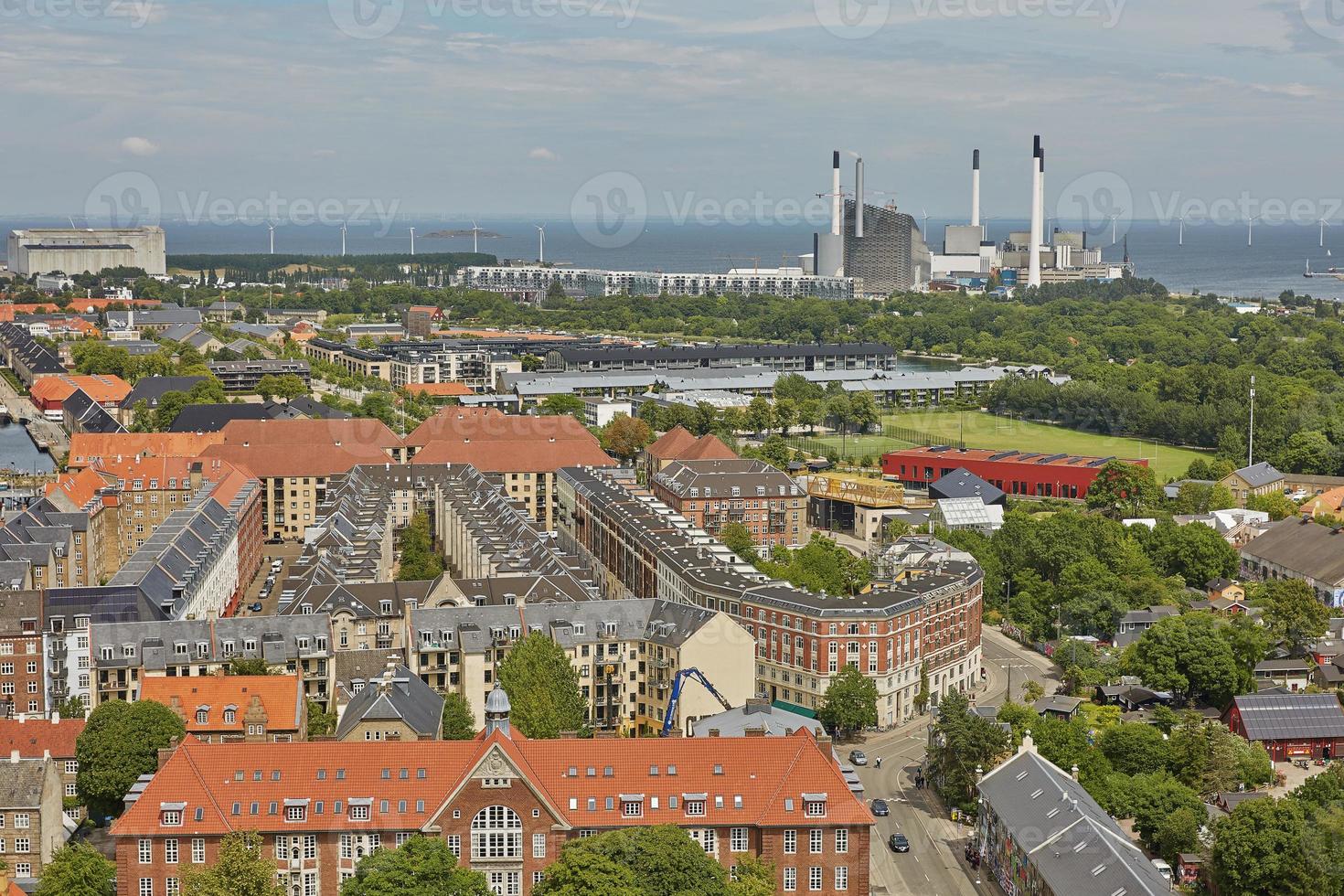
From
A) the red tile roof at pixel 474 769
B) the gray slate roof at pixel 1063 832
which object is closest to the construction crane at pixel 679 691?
the gray slate roof at pixel 1063 832

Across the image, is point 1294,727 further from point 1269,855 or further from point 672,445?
point 672,445

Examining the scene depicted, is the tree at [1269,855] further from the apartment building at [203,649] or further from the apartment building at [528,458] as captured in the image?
the apartment building at [528,458]

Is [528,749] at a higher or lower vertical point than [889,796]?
higher

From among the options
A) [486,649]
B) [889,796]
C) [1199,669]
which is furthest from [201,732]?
[1199,669]

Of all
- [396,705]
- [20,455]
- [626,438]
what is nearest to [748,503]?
[626,438]

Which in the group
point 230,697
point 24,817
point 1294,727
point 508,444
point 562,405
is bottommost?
point 1294,727

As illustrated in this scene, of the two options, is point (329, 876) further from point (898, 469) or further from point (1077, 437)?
point (1077, 437)
